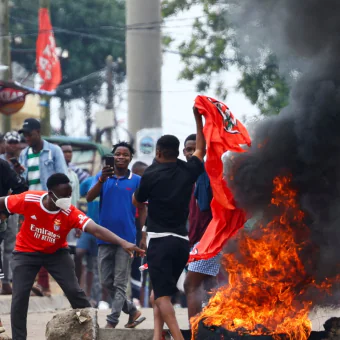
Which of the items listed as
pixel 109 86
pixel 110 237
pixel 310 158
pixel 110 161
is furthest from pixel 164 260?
pixel 109 86

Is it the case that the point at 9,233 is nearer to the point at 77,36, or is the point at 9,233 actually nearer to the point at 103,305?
the point at 103,305

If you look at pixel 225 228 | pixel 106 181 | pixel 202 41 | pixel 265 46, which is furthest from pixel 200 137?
pixel 202 41

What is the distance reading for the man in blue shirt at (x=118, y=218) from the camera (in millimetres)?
9359

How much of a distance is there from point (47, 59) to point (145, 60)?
22.6 ft

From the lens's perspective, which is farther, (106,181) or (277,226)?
(106,181)

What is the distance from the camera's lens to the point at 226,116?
26.0 feet

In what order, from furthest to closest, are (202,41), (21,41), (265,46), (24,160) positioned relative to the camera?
(21,41) < (202,41) < (24,160) < (265,46)

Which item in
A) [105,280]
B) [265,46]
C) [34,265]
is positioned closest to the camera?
[34,265]

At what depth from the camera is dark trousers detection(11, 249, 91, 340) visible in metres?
7.97

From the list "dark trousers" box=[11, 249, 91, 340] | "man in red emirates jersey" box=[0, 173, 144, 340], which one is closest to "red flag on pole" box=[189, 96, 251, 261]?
"man in red emirates jersey" box=[0, 173, 144, 340]

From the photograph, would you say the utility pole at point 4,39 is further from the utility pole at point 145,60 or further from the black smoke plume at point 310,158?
the black smoke plume at point 310,158

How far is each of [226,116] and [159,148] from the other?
29.2 inches

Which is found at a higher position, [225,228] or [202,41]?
[202,41]

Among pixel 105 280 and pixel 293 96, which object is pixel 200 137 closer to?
pixel 293 96
